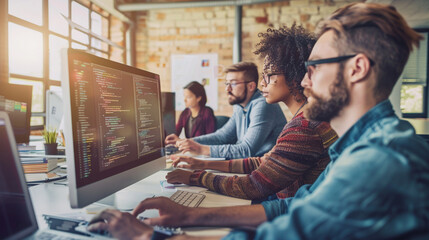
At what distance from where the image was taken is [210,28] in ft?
14.9

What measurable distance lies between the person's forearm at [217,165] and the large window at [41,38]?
7.00 ft

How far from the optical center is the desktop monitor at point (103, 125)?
2.44ft

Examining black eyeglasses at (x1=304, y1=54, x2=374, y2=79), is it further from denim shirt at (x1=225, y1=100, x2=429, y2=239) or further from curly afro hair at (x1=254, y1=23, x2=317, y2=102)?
curly afro hair at (x1=254, y1=23, x2=317, y2=102)

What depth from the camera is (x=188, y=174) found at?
124 cm

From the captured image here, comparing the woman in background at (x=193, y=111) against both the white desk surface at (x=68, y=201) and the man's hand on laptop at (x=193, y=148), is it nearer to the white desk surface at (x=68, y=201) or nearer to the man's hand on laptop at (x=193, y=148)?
the man's hand on laptop at (x=193, y=148)

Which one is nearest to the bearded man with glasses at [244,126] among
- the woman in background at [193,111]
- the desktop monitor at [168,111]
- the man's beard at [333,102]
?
the desktop monitor at [168,111]

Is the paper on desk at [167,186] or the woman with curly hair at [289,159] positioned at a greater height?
the woman with curly hair at [289,159]

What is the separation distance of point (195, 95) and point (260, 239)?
3013mm

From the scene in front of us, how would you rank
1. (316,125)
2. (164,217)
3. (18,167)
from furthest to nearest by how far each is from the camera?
1. (316,125)
2. (164,217)
3. (18,167)

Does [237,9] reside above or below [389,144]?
above

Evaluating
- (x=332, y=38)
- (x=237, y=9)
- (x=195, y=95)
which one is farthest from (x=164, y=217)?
(x=237, y=9)

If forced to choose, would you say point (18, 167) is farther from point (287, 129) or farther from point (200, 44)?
point (200, 44)

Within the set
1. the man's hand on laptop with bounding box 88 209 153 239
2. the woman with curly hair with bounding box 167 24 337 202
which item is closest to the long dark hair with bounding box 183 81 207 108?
the woman with curly hair with bounding box 167 24 337 202

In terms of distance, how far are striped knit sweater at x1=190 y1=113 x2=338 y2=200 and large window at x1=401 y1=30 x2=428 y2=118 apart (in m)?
4.18
